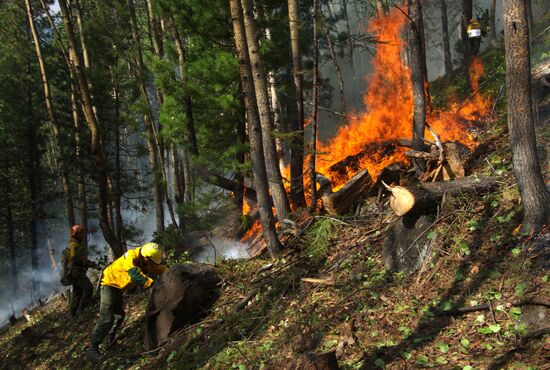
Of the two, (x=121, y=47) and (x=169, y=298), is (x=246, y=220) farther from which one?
(x=121, y=47)

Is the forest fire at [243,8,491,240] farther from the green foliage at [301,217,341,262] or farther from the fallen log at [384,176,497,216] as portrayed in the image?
the fallen log at [384,176,497,216]

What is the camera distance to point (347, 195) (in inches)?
308

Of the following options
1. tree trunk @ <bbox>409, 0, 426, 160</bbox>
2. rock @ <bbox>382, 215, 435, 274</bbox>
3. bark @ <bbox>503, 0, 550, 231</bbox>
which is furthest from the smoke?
bark @ <bbox>503, 0, 550, 231</bbox>

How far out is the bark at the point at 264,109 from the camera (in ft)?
24.4

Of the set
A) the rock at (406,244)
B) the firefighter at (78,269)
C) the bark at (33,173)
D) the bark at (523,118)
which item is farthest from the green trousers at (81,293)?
the bark at (33,173)

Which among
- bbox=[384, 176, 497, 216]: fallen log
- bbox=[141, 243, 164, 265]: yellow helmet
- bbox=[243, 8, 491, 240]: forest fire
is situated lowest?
bbox=[141, 243, 164, 265]: yellow helmet

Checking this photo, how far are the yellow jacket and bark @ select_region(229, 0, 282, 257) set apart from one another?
2.12 metres

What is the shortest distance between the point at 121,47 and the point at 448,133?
12.3 meters

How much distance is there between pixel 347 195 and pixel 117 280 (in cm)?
453

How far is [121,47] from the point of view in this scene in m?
15.1

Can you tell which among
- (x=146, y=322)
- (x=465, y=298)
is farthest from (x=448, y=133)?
(x=146, y=322)

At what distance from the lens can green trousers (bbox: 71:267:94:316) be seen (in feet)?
29.2

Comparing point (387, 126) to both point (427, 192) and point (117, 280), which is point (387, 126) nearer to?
point (427, 192)

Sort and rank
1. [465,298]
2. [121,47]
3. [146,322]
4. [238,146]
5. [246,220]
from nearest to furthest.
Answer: [465,298] < [146,322] < [238,146] < [246,220] < [121,47]
